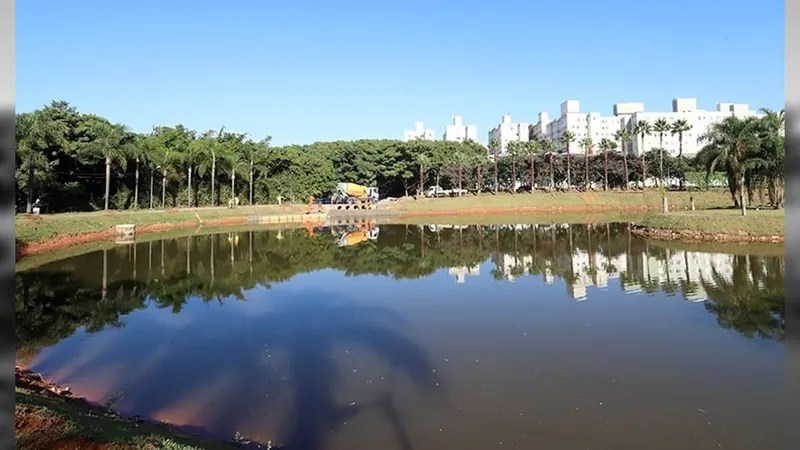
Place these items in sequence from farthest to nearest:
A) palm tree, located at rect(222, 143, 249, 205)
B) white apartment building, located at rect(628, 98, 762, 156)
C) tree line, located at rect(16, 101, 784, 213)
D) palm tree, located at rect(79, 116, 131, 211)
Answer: white apartment building, located at rect(628, 98, 762, 156)
palm tree, located at rect(222, 143, 249, 205)
palm tree, located at rect(79, 116, 131, 211)
tree line, located at rect(16, 101, 784, 213)

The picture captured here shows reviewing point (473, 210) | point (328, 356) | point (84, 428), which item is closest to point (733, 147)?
point (473, 210)

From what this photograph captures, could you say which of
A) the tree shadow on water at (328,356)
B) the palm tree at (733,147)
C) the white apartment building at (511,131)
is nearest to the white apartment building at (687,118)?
the white apartment building at (511,131)

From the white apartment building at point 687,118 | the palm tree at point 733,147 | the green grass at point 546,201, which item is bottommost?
the green grass at point 546,201

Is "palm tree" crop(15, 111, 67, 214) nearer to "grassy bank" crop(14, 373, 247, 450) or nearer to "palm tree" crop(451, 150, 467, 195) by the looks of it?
"grassy bank" crop(14, 373, 247, 450)

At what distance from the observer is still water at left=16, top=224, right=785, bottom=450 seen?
24.6 feet

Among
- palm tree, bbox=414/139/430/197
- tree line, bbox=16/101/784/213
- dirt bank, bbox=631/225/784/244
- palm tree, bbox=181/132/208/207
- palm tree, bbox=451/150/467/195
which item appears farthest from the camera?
palm tree, bbox=451/150/467/195

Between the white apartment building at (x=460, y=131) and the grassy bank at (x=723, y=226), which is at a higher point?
the white apartment building at (x=460, y=131)

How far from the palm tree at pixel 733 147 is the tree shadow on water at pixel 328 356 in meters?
29.3

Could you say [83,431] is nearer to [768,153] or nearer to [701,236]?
[701,236]

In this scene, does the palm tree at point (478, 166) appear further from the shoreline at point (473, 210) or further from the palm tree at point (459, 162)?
the shoreline at point (473, 210)

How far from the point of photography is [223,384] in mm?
9508

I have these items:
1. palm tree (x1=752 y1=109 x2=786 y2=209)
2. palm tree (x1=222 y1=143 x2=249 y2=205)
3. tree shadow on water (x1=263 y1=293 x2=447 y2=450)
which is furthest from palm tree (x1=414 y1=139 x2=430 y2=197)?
tree shadow on water (x1=263 y1=293 x2=447 y2=450)

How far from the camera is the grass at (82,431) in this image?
224 inches

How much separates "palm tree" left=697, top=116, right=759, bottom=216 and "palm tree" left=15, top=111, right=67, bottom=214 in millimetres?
45908
